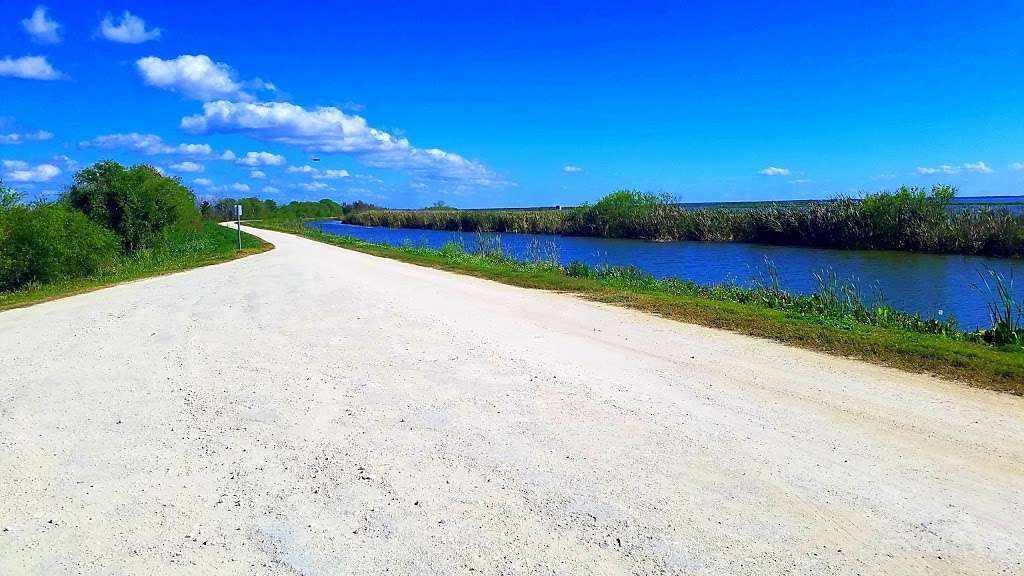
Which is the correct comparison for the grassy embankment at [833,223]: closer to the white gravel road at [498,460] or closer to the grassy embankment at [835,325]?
the grassy embankment at [835,325]

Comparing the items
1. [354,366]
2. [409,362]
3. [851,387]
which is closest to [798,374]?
[851,387]

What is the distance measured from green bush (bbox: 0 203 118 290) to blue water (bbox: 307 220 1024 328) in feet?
53.3

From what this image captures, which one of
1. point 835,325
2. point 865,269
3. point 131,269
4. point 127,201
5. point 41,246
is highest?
point 127,201

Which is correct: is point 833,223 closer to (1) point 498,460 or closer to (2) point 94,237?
(2) point 94,237

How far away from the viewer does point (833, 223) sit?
132 ft

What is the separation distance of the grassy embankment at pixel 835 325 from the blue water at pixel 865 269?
2789mm

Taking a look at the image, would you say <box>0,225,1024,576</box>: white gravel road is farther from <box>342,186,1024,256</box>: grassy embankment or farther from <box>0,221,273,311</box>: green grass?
<box>342,186,1024,256</box>: grassy embankment

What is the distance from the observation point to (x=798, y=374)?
741cm

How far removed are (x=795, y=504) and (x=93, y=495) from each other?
15.6 ft

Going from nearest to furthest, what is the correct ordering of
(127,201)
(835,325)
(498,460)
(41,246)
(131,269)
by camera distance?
(498,460) → (835,325) → (41,246) → (131,269) → (127,201)

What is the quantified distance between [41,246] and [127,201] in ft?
36.7

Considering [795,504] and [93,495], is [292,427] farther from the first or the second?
[795,504]

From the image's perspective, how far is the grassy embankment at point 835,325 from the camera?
7.59 metres

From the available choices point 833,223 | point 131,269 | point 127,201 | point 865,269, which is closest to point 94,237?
point 131,269
